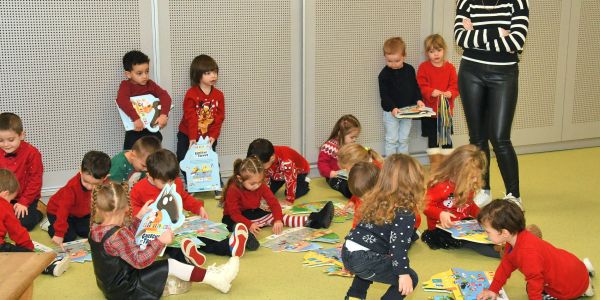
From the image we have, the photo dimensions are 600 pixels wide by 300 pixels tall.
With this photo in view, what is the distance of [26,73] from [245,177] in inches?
78.0

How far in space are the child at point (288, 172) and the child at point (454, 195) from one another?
124 centimetres

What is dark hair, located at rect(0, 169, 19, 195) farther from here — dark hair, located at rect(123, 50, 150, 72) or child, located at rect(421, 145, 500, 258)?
child, located at rect(421, 145, 500, 258)

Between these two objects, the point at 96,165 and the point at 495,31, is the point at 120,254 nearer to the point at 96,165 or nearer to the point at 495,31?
the point at 96,165

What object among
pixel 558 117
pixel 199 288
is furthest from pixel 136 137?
pixel 558 117

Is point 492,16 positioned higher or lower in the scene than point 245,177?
higher

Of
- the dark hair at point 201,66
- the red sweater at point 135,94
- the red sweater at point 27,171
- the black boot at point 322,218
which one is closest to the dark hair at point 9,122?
the red sweater at point 27,171

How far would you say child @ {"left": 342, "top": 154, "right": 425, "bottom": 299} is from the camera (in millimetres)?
3387

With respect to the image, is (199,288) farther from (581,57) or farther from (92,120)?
(581,57)

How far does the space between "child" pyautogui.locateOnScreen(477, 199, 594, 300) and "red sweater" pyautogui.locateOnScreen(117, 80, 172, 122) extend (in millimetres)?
2940

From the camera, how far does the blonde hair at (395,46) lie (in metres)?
6.54

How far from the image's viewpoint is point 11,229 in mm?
4199

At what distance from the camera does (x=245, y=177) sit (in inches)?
191

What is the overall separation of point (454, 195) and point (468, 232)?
0.85 ft

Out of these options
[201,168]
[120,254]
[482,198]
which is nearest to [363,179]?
[120,254]
